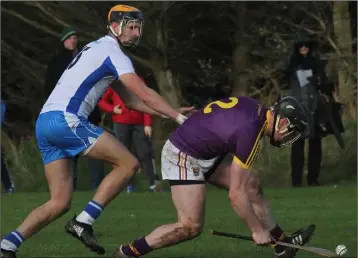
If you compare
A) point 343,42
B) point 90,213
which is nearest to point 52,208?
point 90,213

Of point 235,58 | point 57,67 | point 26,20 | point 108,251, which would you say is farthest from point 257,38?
point 108,251

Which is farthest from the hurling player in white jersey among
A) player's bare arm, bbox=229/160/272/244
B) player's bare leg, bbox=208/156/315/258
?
player's bare arm, bbox=229/160/272/244

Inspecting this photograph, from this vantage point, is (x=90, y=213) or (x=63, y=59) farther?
(x=63, y=59)

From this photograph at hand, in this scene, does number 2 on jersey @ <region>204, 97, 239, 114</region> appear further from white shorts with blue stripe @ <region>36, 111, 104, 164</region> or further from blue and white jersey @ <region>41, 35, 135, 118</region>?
white shorts with blue stripe @ <region>36, 111, 104, 164</region>

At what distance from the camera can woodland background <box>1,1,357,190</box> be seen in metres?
23.1

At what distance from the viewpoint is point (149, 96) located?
380 inches

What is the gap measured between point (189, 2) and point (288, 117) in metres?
16.6

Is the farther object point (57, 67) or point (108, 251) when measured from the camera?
point (57, 67)

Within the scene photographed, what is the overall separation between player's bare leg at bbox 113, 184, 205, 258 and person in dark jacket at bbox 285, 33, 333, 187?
7337mm

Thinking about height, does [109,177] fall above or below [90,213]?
above

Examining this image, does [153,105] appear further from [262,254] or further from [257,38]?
[257,38]

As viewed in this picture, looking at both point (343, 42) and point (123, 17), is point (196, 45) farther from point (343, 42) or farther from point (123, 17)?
point (123, 17)

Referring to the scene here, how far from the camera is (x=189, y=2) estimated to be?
995 inches

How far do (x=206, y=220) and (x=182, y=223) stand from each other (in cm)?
330
